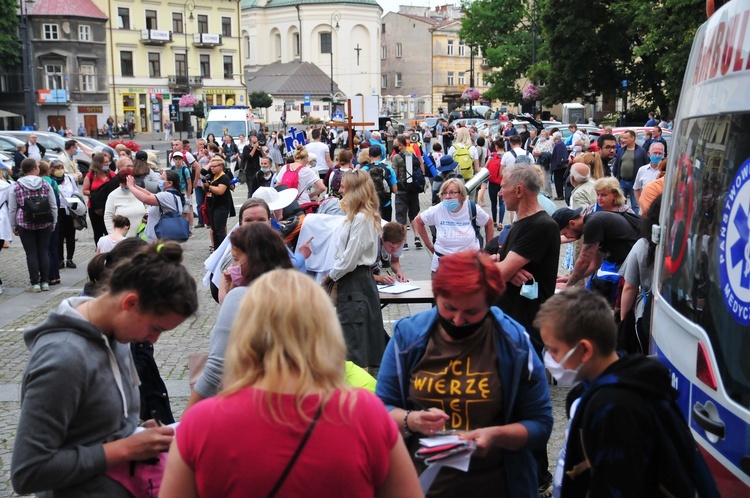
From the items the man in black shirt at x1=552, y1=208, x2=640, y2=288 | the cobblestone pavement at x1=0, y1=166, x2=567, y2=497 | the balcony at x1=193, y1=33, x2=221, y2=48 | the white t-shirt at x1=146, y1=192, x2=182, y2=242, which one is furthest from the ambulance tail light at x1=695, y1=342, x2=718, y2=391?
the balcony at x1=193, y1=33, x2=221, y2=48

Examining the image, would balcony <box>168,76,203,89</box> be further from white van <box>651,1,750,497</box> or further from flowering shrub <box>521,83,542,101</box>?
white van <box>651,1,750,497</box>

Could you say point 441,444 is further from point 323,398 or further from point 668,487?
point 323,398

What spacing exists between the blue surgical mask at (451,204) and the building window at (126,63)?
7185 cm

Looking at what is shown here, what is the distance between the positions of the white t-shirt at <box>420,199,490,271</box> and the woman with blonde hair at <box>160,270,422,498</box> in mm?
6580

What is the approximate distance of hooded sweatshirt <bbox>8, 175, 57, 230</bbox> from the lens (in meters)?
11.1

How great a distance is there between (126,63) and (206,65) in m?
9.25

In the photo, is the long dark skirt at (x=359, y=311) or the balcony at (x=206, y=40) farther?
the balcony at (x=206, y=40)

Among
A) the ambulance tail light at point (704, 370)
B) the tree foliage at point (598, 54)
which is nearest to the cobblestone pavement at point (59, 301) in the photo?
the ambulance tail light at point (704, 370)

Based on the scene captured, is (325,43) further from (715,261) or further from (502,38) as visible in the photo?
(715,261)

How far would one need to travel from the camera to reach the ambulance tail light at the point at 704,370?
3.19m

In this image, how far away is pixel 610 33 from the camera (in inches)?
1631

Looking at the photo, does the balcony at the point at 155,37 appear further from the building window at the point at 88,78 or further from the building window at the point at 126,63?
the building window at the point at 88,78

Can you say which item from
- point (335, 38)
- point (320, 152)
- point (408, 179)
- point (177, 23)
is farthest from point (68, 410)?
point (335, 38)

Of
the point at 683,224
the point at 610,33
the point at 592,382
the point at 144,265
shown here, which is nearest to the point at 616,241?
the point at 683,224
